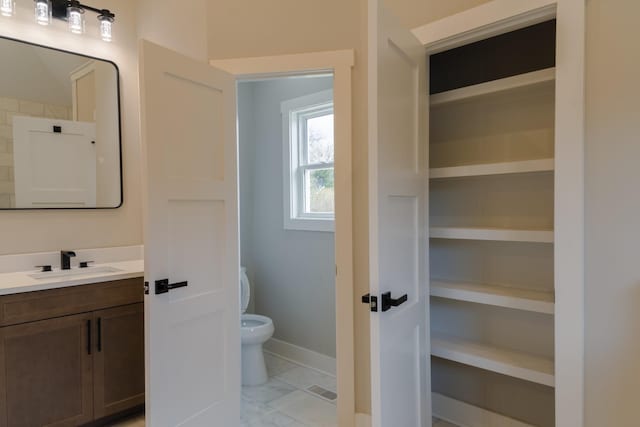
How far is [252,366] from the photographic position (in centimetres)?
276

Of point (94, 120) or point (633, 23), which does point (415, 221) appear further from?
point (94, 120)

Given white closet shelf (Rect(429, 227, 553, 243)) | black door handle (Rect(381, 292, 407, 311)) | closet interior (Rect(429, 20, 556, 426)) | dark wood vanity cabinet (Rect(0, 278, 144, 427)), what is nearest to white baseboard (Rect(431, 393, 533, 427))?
closet interior (Rect(429, 20, 556, 426))

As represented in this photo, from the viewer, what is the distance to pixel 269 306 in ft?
11.1

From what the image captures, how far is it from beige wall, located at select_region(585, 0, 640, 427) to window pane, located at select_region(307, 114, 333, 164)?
75.4 inches

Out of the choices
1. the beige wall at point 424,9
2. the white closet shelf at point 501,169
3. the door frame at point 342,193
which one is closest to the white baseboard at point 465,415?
the door frame at point 342,193

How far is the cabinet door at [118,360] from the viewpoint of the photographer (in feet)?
6.88

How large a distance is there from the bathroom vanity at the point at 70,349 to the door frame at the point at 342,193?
1205 mm

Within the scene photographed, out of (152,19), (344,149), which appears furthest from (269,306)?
(152,19)

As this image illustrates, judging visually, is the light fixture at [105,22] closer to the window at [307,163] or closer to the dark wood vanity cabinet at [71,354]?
the window at [307,163]

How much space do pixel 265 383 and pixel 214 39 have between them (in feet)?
7.74

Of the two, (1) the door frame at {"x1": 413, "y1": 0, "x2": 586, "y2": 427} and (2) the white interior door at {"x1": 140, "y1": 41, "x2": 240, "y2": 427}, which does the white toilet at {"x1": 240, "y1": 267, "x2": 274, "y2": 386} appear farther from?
(1) the door frame at {"x1": 413, "y1": 0, "x2": 586, "y2": 427}

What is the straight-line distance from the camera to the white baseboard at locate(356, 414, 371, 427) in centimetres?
207

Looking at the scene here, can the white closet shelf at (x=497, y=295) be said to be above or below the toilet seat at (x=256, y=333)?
above

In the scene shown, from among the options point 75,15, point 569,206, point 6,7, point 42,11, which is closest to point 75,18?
point 75,15
